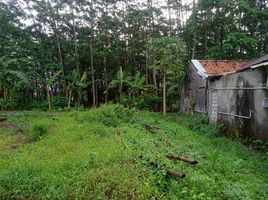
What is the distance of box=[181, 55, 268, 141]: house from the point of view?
28.6 ft

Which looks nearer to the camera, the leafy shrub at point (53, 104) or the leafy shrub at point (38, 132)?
the leafy shrub at point (38, 132)

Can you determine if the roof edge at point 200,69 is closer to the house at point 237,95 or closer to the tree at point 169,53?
the house at point 237,95

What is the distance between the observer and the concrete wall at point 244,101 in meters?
8.68

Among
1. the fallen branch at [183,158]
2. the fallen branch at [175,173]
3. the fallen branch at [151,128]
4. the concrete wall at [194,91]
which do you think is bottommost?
the fallen branch at [151,128]

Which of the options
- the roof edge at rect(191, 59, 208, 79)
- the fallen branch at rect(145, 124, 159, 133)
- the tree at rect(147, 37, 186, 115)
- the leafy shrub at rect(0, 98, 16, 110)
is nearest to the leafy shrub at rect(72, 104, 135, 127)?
the fallen branch at rect(145, 124, 159, 133)

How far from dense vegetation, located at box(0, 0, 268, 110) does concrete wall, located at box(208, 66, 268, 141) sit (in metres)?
6.69

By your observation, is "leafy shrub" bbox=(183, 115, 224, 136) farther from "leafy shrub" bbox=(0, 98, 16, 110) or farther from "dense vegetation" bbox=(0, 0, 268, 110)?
"leafy shrub" bbox=(0, 98, 16, 110)

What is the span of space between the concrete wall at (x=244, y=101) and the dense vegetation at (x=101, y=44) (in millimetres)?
6688

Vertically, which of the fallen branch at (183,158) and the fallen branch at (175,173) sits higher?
the fallen branch at (175,173)

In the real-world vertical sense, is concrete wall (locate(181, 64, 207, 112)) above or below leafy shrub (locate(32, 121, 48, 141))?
above

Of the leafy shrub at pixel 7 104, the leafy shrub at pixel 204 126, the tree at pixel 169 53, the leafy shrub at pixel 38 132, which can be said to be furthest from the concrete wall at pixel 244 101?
the leafy shrub at pixel 7 104

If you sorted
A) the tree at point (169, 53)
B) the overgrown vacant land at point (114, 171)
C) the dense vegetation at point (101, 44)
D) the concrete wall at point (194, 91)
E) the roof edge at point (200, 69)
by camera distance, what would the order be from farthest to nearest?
the dense vegetation at point (101, 44) → the tree at point (169, 53) → the concrete wall at point (194, 91) → the roof edge at point (200, 69) → the overgrown vacant land at point (114, 171)

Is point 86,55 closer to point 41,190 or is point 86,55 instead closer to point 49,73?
point 49,73

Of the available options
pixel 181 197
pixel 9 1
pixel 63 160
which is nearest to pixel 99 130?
pixel 63 160
